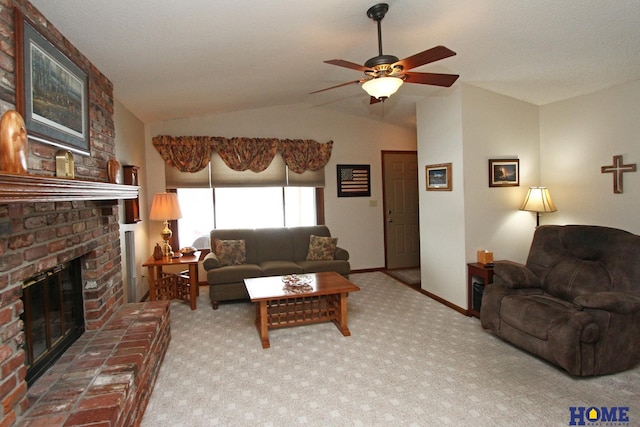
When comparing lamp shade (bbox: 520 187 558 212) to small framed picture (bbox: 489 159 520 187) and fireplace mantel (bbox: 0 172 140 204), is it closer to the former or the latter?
small framed picture (bbox: 489 159 520 187)

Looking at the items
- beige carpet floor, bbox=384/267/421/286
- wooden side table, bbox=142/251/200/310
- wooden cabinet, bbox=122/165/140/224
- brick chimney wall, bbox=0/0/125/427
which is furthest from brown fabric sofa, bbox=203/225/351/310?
brick chimney wall, bbox=0/0/125/427

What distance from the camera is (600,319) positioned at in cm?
248

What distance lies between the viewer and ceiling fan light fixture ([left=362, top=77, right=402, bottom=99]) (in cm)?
235

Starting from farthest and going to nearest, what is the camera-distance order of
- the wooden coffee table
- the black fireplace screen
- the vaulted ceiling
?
the wooden coffee table, the vaulted ceiling, the black fireplace screen

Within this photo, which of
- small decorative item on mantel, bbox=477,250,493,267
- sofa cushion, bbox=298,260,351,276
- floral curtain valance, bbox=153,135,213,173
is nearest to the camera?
small decorative item on mantel, bbox=477,250,493,267

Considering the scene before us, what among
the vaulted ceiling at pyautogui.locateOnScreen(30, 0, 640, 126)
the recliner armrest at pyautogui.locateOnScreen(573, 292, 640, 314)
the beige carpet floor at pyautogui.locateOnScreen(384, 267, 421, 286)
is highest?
the vaulted ceiling at pyautogui.locateOnScreen(30, 0, 640, 126)

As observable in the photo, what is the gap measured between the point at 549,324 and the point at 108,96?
3.92m

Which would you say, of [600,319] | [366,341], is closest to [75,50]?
[366,341]

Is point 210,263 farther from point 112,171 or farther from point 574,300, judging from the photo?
point 574,300

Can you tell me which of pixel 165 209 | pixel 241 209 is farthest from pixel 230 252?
pixel 241 209

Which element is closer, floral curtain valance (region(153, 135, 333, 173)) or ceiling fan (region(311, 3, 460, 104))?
ceiling fan (region(311, 3, 460, 104))

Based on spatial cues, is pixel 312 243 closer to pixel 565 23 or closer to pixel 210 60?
pixel 210 60

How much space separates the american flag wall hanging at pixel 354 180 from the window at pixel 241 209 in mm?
484

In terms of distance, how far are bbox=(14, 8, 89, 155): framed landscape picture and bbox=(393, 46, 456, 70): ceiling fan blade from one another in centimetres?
199
